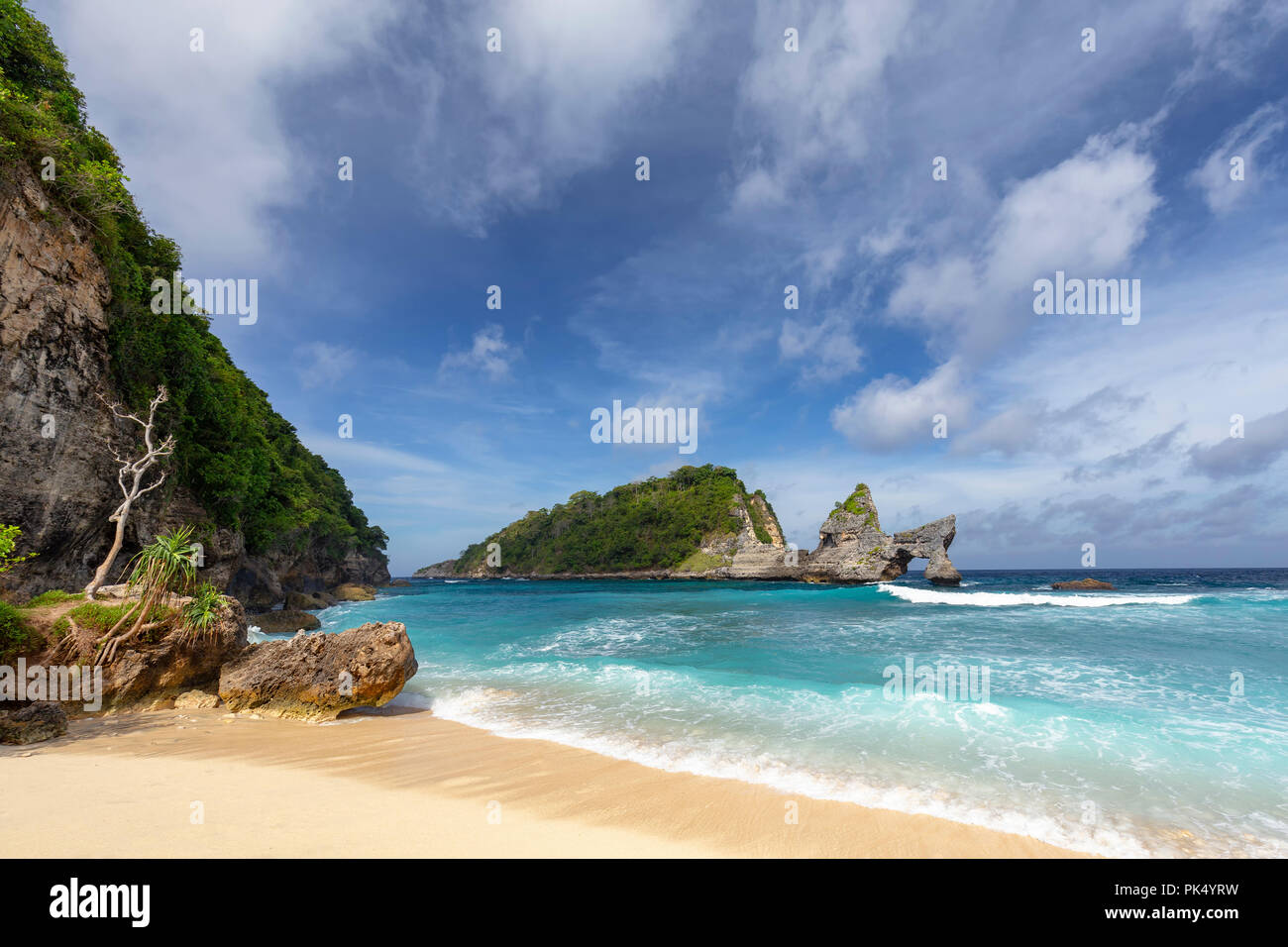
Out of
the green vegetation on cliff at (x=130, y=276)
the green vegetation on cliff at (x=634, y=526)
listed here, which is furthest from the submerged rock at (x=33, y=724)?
the green vegetation on cliff at (x=634, y=526)

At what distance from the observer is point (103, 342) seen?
12.8 meters

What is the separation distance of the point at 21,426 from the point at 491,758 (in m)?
13.7

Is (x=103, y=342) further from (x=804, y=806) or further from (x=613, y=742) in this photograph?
(x=804, y=806)

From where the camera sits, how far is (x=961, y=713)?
9188 mm

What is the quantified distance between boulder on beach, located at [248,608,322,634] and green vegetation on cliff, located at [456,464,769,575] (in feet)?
214

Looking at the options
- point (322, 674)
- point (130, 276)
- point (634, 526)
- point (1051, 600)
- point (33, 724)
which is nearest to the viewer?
point (33, 724)

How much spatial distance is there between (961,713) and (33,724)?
49.5 feet

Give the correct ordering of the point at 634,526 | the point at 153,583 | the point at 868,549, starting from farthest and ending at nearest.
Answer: the point at 634,526
the point at 868,549
the point at 153,583

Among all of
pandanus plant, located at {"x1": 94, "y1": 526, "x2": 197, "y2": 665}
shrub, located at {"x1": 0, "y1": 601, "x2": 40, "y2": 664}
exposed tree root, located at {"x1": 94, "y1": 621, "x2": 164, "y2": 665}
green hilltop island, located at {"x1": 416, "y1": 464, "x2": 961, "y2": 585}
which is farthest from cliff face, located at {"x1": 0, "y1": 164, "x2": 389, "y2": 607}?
green hilltop island, located at {"x1": 416, "y1": 464, "x2": 961, "y2": 585}

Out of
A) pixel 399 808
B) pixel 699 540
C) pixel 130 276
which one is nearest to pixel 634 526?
pixel 699 540

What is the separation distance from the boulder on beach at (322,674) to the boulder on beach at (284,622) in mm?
16633

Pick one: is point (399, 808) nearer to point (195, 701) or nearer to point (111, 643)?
point (195, 701)

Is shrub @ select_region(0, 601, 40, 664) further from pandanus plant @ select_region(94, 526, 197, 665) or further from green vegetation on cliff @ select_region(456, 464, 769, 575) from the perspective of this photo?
green vegetation on cliff @ select_region(456, 464, 769, 575)
